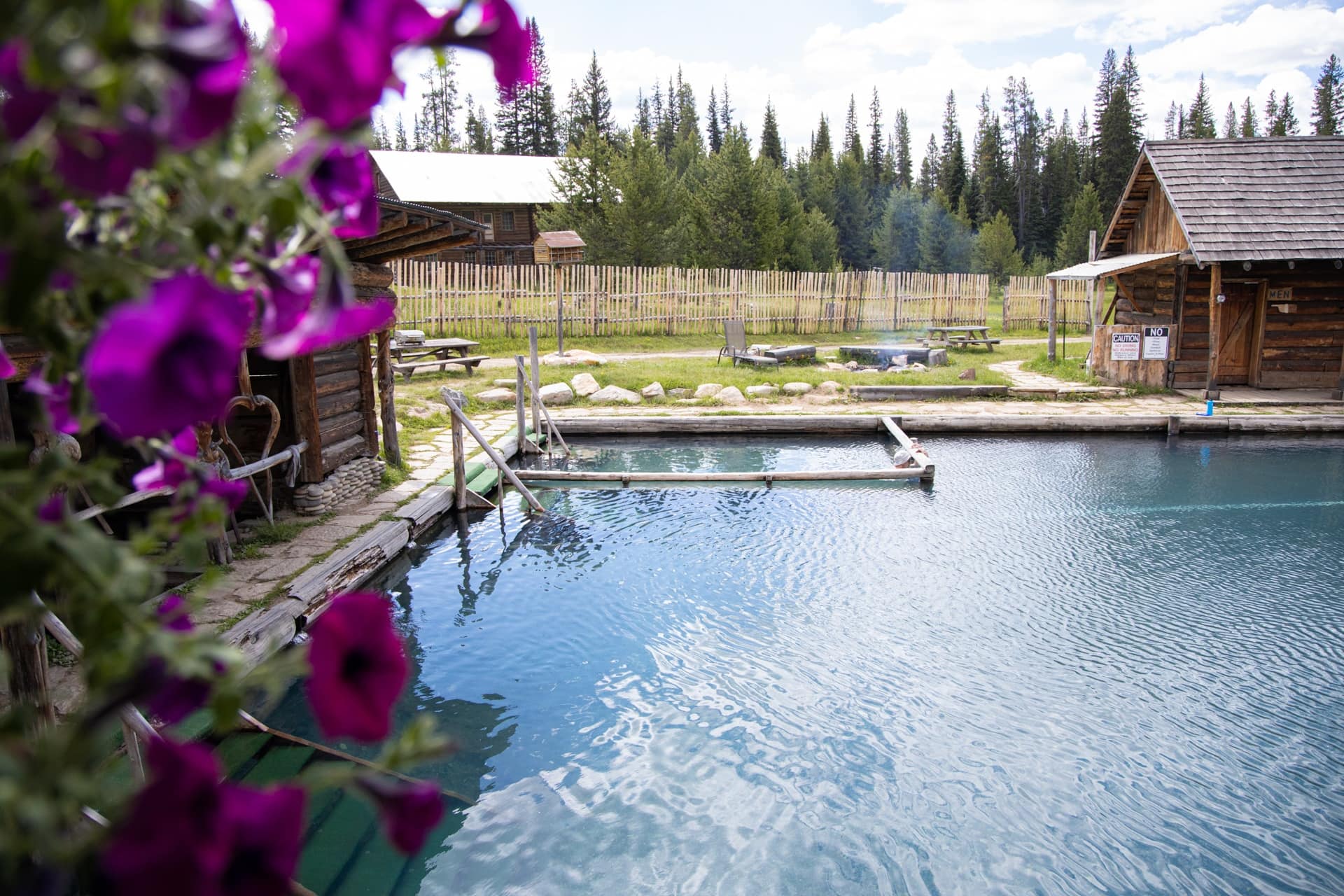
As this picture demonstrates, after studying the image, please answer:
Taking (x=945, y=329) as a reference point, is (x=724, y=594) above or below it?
below

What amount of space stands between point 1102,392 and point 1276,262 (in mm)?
4147

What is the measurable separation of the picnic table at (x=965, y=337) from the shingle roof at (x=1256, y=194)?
18.5ft

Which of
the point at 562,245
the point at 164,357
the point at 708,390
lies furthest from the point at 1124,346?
the point at 164,357

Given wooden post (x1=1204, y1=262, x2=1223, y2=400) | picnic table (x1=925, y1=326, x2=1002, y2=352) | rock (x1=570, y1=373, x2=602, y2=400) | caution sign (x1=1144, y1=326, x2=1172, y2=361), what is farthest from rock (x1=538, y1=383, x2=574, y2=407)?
wooden post (x1=1204, y1=262, x2=1223, y2=400)

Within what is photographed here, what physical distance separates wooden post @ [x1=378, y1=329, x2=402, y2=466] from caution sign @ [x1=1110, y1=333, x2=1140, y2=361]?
1239 cm

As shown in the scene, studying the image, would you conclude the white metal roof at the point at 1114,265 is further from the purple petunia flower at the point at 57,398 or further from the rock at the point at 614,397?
the purple petunia flower at the point at 57,398

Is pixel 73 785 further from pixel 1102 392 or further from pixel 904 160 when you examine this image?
pixel 904 160

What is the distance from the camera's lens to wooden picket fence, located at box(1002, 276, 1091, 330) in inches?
1045

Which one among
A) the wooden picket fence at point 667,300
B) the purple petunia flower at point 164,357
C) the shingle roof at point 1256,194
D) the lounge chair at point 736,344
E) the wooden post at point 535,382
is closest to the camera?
the purple petunia flower at point 164,357

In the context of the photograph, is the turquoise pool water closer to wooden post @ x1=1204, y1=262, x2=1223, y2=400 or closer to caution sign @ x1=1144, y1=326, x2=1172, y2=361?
wooden post @ x1=1204, y1=262, x2=1223, y2=400

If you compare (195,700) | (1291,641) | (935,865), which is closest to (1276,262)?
(1291,641)

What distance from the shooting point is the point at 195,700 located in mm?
875

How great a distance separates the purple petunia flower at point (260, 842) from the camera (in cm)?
72

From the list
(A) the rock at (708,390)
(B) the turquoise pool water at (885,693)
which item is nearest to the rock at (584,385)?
(A) the rock at (708,390)
